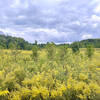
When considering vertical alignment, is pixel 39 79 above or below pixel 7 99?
above

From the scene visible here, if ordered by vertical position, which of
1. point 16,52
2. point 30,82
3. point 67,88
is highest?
point 16,52

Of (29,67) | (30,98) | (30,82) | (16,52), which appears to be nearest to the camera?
(30,98)

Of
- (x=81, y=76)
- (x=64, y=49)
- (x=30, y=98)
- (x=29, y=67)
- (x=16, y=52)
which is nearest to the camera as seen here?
(x=30, y=98)

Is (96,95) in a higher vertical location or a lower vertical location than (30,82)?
lower

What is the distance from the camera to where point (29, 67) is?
902 centimetres

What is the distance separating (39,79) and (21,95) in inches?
52.7

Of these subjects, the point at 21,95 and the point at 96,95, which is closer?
the point at 21,95

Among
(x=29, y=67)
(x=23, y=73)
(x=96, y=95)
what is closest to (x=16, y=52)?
(x=29, y=67)

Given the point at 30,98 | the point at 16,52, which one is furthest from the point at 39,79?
the point at 16,52

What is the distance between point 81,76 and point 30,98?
12.0 feet

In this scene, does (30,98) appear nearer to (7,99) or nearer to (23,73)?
(7,99)

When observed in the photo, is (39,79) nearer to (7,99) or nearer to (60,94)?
(60,94)

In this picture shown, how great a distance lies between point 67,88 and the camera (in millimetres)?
6410

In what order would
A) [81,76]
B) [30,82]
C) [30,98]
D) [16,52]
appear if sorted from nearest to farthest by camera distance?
1. [30,98]
2. [30,82]
3. [81,76]
4. [16,52]
